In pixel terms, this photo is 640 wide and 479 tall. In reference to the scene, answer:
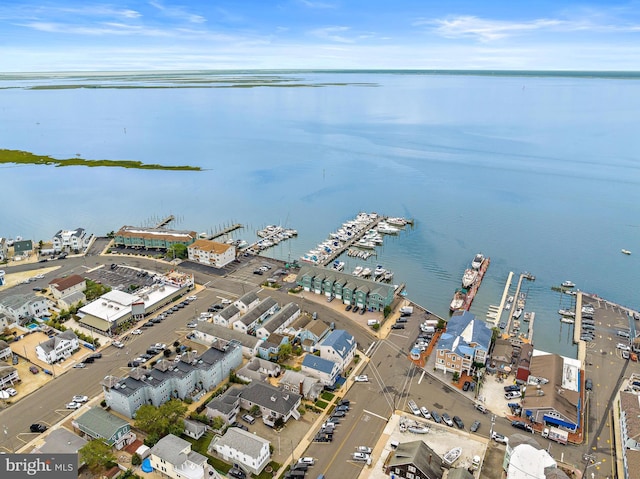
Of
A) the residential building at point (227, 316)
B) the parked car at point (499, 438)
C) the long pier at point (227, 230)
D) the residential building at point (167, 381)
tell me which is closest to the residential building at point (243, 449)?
the residential building at point (167, 381)

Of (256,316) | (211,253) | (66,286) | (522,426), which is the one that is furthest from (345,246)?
(522,426)

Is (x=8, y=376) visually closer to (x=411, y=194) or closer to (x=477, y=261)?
(x=477, y=261)

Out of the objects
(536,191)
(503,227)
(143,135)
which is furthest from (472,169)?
(143,135)

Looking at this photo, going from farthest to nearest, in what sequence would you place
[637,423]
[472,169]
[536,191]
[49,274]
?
[472,169], [536,191], [49,274], [637,423]

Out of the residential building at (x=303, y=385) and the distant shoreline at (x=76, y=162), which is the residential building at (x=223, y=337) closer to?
the residential building at (x=303, y=385)

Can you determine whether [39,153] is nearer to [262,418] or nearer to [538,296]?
[262,418]

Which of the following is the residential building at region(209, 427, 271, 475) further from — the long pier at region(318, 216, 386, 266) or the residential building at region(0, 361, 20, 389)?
the long pier at region(318, 216, 386, 266)
